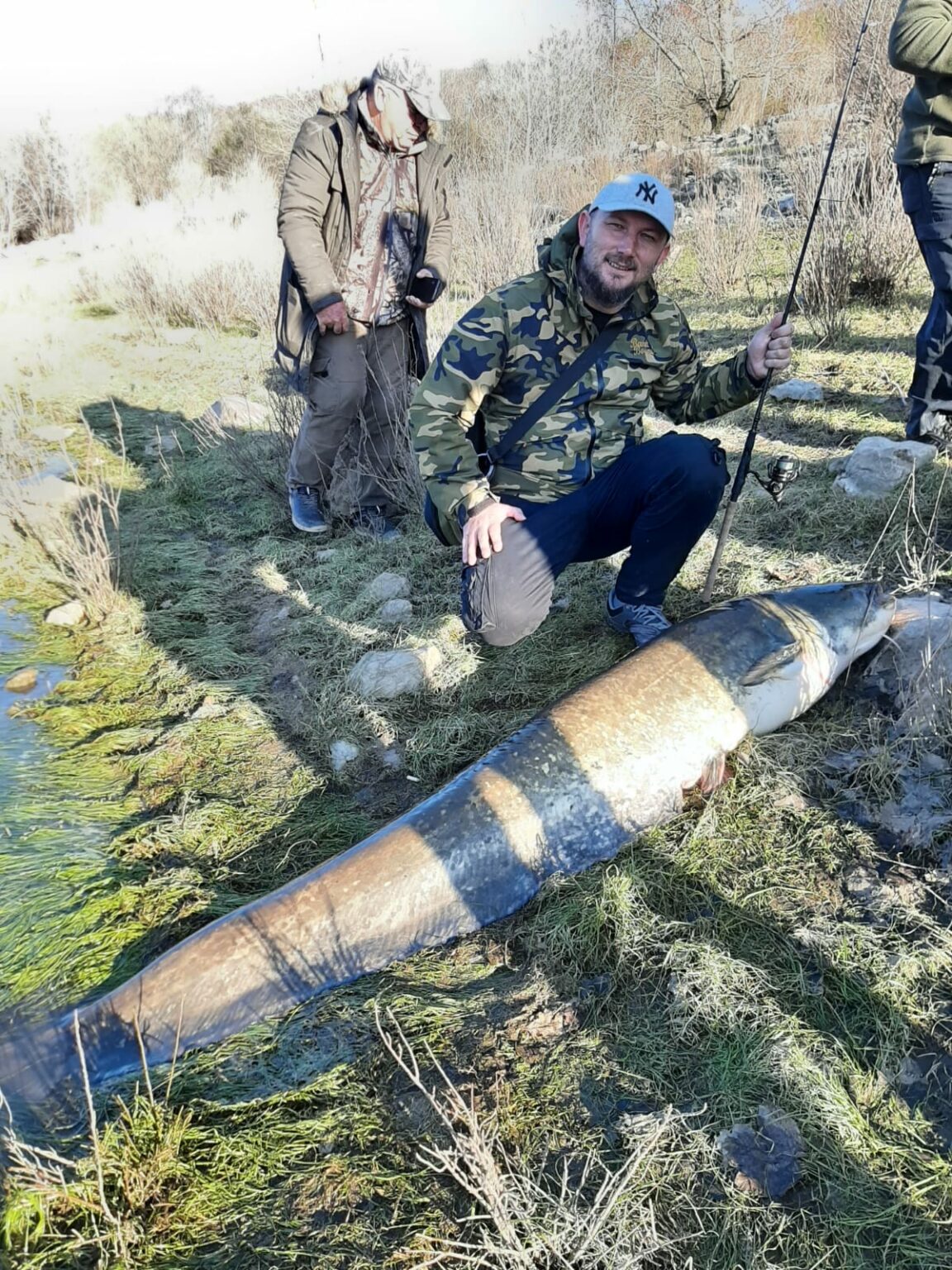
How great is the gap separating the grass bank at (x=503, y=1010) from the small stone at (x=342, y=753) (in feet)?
0.12

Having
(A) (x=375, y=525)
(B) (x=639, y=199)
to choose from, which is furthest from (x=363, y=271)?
(B) (x=639, y=199)

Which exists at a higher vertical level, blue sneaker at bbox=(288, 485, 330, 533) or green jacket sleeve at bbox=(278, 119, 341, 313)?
green jacket sleeve at bbox=(278, 119, 341, 313)

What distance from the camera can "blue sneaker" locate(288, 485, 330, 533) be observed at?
5.08 meters

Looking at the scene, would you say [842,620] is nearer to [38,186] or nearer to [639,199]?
[639,199]

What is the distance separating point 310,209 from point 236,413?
2848mm

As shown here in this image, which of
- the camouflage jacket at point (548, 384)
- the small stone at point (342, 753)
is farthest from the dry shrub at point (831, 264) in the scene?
the small stone at point (342, 753)

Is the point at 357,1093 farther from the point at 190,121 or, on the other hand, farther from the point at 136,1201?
the point at 190,121

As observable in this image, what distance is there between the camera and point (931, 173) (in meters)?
4.02

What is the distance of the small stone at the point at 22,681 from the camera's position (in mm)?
3890

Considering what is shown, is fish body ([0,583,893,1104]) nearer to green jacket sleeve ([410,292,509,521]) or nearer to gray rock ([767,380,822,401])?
green jacket sleeve ([410,292,509,521])

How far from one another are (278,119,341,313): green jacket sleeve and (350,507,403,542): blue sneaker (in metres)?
1.23

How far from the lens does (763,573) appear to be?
385 centimetres

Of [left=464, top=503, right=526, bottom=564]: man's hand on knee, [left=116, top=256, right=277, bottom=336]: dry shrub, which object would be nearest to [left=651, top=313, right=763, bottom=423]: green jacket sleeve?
[left=464, top=503, right=526, bottom=564]: man's hand on knee

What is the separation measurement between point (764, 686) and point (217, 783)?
2.03 metres
